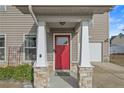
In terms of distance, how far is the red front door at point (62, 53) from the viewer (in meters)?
16.0

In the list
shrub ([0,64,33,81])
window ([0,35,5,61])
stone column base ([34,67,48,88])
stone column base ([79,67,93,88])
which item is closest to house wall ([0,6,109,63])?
window ([0,35,5,61])

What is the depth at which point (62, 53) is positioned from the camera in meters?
16.0

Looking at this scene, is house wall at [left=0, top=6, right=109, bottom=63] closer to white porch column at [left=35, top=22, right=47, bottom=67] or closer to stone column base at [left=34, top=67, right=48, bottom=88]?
white porch column at [left=35, top=22, right=47, bottom=67]

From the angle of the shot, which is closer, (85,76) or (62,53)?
(85,76)

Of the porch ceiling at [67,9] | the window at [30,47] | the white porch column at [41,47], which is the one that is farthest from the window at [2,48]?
the porch ceiling at [67,9]

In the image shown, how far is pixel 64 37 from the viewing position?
15.9 m

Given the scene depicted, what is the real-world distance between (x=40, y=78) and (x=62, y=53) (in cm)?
628

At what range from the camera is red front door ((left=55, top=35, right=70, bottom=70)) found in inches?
629

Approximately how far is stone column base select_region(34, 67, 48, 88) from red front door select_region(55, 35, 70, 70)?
6080 mm

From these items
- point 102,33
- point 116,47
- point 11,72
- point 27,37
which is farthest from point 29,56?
point 116,47

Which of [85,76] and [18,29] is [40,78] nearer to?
[85,76]

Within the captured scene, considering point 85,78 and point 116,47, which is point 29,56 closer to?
point 85,78

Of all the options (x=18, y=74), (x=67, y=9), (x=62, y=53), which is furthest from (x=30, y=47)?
(x=67, y=9)

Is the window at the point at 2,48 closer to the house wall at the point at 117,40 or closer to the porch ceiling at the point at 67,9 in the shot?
the porch ceiling at the point at 67,9
